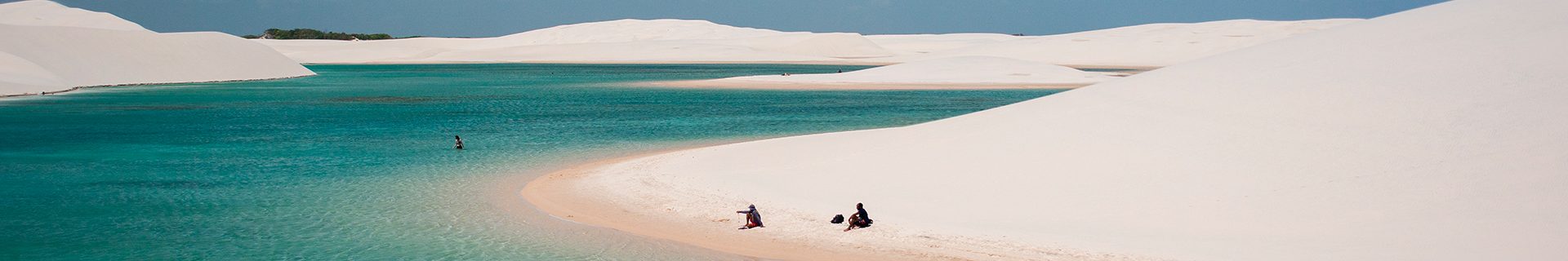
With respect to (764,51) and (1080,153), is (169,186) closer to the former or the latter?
(1080,153)

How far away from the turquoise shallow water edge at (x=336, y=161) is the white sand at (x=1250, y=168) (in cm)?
212

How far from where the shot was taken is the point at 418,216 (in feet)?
50.2

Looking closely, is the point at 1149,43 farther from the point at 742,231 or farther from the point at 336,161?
the point at 742,231

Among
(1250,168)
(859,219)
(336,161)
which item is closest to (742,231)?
(859,219)

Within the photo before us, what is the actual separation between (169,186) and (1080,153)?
1304 cm

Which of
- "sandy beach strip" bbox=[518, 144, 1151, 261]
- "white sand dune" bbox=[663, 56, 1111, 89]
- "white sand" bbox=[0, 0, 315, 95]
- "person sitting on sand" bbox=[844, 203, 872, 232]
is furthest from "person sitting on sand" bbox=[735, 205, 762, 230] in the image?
"white sand" bbox=[0, 0, 315, 95]

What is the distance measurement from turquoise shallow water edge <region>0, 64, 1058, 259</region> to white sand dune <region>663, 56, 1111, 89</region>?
907cm

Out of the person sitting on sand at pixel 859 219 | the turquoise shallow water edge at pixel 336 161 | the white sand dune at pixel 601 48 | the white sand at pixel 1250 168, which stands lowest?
the turquoise shallow water edge at pixel 336 161

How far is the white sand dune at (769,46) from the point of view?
11362 cm

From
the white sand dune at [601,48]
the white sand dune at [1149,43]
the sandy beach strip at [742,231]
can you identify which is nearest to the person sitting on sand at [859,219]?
the sandy beach strip at [742,231]

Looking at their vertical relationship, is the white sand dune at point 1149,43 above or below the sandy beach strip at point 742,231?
above

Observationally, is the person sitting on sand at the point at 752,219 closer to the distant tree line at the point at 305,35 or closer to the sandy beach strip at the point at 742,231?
the sandy beach strip at the point at 742,231

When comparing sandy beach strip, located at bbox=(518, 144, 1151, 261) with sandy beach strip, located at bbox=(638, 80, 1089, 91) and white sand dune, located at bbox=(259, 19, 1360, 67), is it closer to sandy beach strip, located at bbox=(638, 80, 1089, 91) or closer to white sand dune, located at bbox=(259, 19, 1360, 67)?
sandy beach strip, located at bbox=(638, 80, 1089, 91)

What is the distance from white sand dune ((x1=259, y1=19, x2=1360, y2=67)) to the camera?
11362 cm
